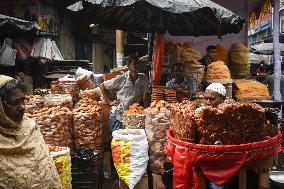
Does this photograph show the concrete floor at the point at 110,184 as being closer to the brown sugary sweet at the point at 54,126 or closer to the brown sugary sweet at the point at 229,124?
the brown sugary sweet at the point at 54,126

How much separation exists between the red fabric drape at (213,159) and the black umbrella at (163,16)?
2772 millimetres

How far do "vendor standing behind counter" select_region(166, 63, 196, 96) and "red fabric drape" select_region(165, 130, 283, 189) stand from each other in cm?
397

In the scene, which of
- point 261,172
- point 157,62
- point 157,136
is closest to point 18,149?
point 261,172

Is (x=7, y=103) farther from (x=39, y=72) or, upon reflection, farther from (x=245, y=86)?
(x=39, y=72)

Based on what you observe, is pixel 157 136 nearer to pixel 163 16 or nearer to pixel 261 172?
pixel 261 172

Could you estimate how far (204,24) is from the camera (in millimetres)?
7398

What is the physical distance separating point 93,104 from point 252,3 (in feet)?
15.3

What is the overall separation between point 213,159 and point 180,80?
14.1ft

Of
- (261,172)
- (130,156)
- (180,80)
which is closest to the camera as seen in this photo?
(261,172)

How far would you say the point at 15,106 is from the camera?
290 centimetres

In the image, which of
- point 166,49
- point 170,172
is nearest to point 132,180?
point 170,172

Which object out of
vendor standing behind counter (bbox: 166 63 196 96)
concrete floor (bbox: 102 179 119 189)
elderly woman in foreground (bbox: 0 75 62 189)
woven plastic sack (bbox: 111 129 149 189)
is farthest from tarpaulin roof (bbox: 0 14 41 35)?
elderly woman in foreground (bbox: 0 75 62 189)

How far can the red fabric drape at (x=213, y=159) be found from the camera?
2.83 metres

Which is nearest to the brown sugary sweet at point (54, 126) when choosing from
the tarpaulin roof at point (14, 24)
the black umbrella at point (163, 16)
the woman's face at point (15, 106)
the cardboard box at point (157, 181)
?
the cardboard box at point (157, 181)
